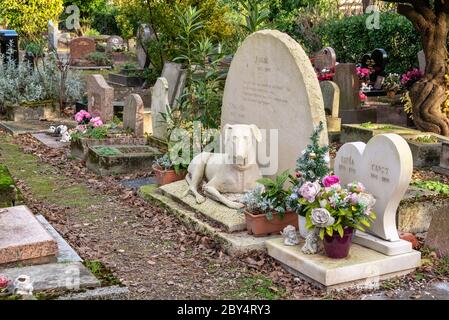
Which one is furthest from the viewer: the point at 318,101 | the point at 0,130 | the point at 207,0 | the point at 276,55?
the point at 207,0

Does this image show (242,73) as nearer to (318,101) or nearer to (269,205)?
(318,101)

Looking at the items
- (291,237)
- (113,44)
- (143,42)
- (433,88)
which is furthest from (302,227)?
(113,44)

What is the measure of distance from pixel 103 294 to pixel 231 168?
2579 millimetres

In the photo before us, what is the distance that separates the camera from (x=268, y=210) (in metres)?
6.17

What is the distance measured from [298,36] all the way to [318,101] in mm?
20286

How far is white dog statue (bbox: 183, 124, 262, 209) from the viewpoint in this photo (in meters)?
6.68

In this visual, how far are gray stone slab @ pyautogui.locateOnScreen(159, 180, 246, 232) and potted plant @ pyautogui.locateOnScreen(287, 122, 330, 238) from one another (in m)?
0.69

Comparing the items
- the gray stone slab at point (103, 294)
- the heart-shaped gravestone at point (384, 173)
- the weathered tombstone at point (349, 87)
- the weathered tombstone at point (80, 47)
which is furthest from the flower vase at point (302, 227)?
the weathered tombstone at point (80, 47)

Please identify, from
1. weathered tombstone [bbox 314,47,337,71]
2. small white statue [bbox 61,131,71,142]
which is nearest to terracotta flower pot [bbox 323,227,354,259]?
small white statue [bbox 61,131,71,142]

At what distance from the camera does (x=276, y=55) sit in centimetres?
681

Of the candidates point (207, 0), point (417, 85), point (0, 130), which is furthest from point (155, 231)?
point (207, 0)

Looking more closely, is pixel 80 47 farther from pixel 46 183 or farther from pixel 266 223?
pixel 266 223

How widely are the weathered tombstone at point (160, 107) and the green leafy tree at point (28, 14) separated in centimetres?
1606

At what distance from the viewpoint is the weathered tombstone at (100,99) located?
1250 centimetres
